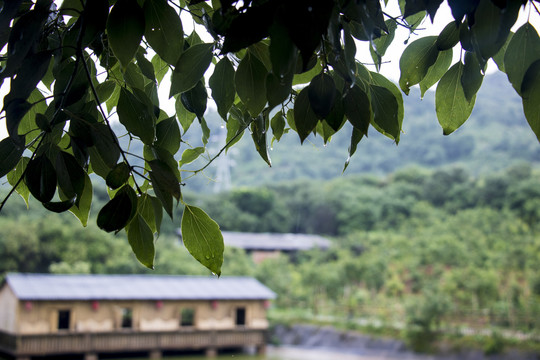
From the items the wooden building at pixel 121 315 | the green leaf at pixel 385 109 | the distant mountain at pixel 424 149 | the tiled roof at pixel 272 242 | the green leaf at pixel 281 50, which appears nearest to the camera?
the green leaf at pixel 281 50

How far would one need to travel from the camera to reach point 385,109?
355 mm

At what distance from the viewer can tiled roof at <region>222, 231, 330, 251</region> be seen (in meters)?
14.6

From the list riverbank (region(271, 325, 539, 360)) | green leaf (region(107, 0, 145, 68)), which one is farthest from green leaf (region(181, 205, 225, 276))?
riverbank (region(271, 325, 539, 360))

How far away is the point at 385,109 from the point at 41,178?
0.21 metres

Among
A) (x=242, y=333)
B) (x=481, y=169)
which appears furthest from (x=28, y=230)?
(x=481, y=169)

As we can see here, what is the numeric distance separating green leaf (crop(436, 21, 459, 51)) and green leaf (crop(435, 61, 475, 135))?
2 cm

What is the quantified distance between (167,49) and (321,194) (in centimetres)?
1787

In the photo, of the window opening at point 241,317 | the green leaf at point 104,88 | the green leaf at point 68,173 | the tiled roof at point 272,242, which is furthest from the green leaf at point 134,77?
the tiled roof at point 272,242

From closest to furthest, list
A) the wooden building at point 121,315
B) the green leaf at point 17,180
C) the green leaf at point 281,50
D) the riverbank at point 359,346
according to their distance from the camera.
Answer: the green leaf at point 281,50
the green leaf at point 17,180
the riverbank at point 359,346
the wooden building at point 121,315

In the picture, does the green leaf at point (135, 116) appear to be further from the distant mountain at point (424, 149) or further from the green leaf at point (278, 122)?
the distant mountain at point (424, 149)

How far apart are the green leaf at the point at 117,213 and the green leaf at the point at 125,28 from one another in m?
0.08

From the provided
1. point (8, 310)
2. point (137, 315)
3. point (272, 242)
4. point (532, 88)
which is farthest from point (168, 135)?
point (272, 242)

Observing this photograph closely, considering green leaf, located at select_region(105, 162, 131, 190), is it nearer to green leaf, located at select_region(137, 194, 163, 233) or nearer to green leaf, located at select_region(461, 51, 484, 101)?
green leaf, located at select_region(137, 194, 163, 233)

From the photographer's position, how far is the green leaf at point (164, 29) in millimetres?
336
